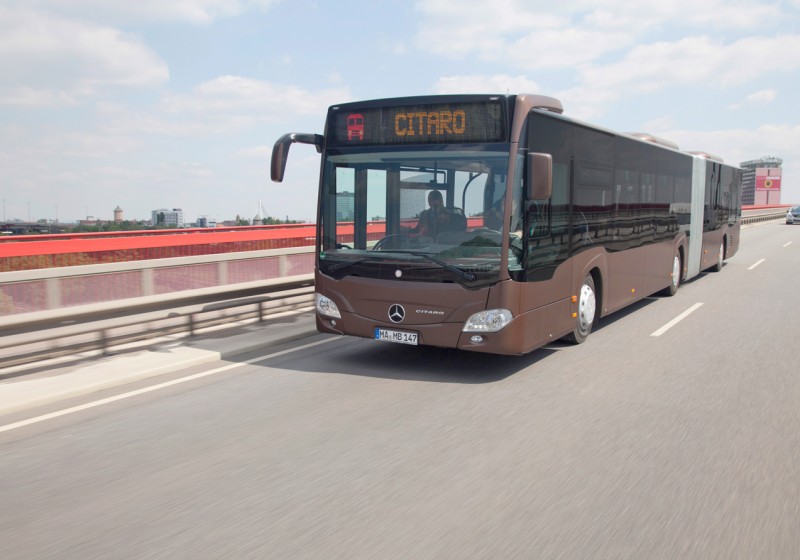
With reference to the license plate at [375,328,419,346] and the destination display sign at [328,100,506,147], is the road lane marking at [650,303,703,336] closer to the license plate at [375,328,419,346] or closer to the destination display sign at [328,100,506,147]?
the license plate at [375,328,419,346]

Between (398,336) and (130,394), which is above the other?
(398,336)

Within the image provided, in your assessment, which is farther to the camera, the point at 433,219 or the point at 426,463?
the point at 433,219

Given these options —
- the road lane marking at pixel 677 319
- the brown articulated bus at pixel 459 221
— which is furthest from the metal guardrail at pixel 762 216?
the brown articulated bus at pixel 459 221

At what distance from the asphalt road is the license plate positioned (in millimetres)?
364

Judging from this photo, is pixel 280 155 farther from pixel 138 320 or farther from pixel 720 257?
pixel 720 257

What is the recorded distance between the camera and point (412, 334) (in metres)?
7.30

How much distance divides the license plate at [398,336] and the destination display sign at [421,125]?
1966 mm

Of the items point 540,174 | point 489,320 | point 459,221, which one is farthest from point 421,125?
point 489,320

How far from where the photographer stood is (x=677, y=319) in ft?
35.6

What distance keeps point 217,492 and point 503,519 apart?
5.60 feet

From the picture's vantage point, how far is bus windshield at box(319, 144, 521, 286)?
23.0 feet

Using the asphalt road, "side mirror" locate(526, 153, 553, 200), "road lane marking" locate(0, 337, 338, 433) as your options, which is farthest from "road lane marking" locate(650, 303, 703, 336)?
"road lane marking" locate(0, 337, 338, 433)

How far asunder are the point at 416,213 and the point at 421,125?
0.90 meters

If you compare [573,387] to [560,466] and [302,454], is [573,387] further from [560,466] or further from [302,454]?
[302,454]
